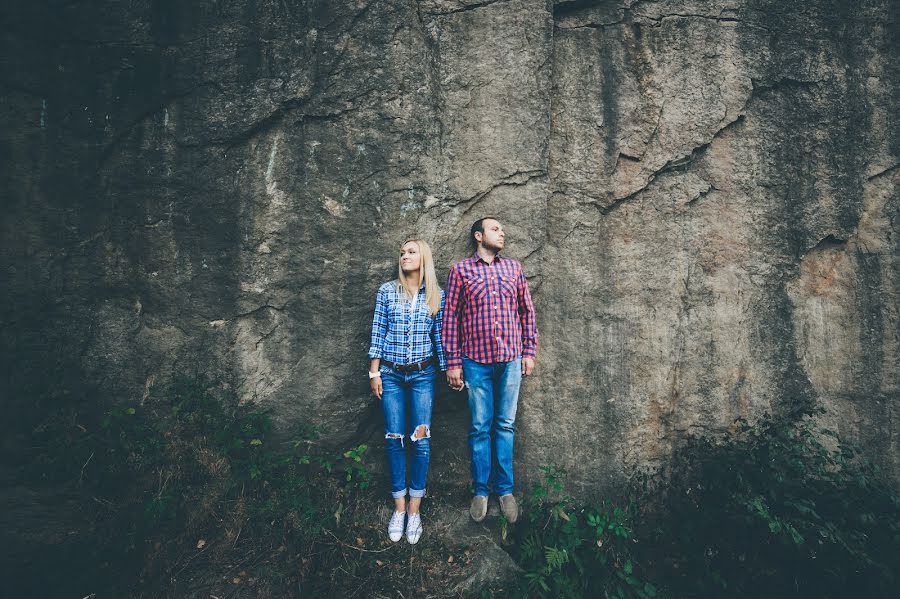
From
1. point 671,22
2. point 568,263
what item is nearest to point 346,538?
point 568,263

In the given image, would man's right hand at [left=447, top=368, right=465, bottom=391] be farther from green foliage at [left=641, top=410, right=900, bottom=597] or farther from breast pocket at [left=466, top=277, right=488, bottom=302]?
green foliage at [left=641, top=410, right=900, bottom=597]

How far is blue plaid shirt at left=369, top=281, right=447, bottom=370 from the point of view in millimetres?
3264

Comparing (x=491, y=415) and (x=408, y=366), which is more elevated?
(x=408, y=366)

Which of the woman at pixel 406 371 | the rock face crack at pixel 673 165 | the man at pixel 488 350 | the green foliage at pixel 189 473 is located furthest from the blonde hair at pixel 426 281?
the rock face crack at pixel 673 165

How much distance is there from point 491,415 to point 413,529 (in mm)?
912

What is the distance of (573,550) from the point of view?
10.6ft

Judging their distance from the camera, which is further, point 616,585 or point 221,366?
point 221,366

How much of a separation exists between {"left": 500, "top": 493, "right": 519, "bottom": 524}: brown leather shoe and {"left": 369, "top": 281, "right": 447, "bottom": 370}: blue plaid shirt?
0.98m

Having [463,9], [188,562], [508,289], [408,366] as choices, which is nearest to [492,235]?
[508,289]

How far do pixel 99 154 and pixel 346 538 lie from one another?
3233 mm

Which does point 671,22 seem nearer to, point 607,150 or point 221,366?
point 607,150

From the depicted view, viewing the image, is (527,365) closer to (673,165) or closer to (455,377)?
(455,377)

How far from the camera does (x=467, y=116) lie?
3.68 meters

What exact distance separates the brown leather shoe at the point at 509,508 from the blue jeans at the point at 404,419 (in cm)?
55
